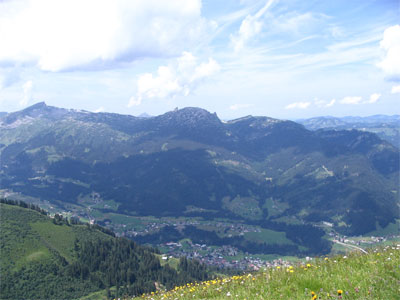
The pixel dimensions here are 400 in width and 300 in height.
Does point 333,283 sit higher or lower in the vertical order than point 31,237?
higher

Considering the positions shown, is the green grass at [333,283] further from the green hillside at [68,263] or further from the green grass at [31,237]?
the green grass at [31,237]

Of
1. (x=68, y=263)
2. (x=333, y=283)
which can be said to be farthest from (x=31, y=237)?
(x=333, y=283)

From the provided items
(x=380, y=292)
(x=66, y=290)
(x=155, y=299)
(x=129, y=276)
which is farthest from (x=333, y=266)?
(x=129, y=276)

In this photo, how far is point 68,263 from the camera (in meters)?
108

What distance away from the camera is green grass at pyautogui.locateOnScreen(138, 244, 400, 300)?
28.2 ft

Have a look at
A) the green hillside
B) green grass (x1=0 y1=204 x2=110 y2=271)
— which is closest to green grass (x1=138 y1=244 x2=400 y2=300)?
the green hillside

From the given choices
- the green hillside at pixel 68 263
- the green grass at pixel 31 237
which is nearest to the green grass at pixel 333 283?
the green hillside at pixel 68 263

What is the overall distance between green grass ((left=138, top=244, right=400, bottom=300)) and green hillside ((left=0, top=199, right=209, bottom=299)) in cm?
7096

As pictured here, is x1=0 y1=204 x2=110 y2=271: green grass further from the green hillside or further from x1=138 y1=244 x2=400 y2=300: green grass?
x1=138 y1=244 x2=400 y2=300: green grass

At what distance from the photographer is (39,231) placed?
12662 cm

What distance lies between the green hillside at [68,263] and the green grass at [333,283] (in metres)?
71.0

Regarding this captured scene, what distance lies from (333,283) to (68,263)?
4684 inches

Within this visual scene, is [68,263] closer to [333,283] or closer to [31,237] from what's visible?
[31,237]

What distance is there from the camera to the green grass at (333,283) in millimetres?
8602
